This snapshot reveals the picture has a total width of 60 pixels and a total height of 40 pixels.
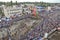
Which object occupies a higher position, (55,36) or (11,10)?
(11,10)

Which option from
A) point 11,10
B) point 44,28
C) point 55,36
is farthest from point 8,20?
point 55,36

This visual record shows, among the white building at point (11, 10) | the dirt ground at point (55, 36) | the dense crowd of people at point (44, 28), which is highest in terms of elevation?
the white building at point (11, 10)

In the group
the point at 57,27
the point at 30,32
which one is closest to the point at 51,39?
the point at 57,27

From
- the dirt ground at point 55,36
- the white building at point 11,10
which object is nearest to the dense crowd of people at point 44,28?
the dirt ground at point 55,36

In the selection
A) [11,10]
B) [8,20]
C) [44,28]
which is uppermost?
[11,10]

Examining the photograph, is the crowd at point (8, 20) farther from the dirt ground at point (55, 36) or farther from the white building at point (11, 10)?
the dirt ground at point (55, 36)

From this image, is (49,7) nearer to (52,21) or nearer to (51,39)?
(52,21)

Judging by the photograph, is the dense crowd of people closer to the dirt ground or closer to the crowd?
the dirt ground

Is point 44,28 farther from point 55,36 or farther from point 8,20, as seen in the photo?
point 8,20

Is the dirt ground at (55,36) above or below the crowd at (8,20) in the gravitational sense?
below
